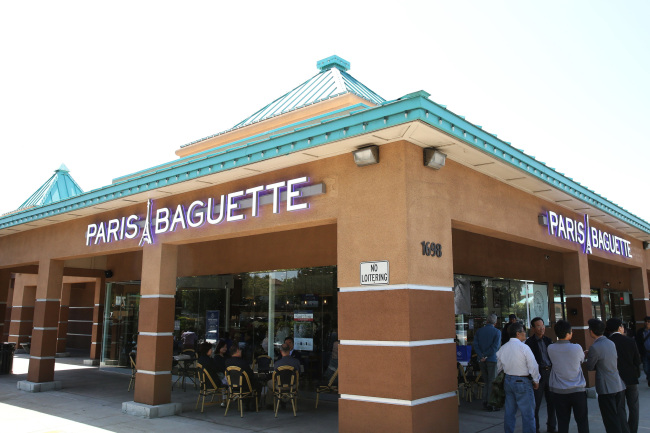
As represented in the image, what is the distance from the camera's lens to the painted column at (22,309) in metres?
25.7

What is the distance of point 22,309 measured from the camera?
2642 cm

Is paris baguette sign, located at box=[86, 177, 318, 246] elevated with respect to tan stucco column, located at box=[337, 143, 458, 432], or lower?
elevated

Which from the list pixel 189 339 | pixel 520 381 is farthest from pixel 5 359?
pixel 520 381

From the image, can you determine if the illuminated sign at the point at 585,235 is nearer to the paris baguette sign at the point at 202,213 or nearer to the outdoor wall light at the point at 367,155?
the outdoor wall light at the point at 367,155

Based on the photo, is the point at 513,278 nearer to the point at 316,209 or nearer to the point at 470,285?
the point at 470,285

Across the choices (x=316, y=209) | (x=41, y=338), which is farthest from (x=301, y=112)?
(x=41, y=338)

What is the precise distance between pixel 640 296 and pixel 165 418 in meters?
14.2

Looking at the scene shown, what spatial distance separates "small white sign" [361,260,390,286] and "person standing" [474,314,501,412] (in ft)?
14.9

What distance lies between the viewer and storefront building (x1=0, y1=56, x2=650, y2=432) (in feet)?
22.7

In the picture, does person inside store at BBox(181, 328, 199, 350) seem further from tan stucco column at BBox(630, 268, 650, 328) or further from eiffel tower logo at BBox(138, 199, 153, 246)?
tan stucco column at BBox(630, 268, 650, 328)

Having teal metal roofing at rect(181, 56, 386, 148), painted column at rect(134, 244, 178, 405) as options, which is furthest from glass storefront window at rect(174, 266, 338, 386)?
teal metal roofing at rect(181, 56, 386, 148)

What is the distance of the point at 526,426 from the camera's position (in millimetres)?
7039

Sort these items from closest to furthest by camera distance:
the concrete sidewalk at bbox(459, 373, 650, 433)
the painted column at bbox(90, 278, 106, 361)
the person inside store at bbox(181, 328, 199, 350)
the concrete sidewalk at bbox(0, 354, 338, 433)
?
the concrete sidewalk at bbox(459, 373, 650, 433)
the concrete sidewalk at bbox(0, 354, 338, 433)
the person inside store at bbox(181, 328, 199, 350)
the painted column at bbox(90, 278, 106, 361)

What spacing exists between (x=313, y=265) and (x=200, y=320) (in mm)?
5241
